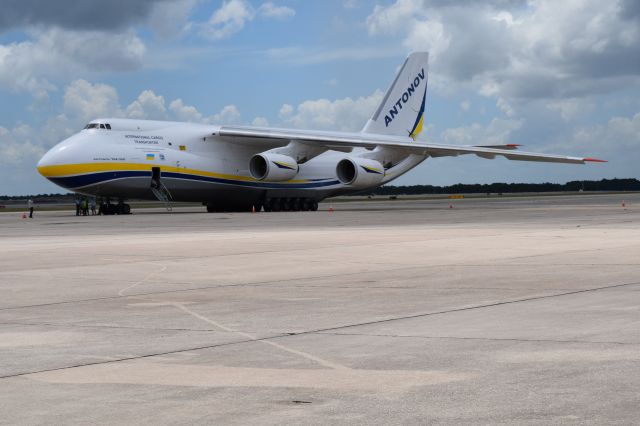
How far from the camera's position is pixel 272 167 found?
42.7 meters

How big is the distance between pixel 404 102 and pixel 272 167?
1317cm

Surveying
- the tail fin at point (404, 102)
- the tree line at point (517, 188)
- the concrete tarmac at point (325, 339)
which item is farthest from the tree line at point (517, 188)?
the concrete tarmac at point (325, 339)

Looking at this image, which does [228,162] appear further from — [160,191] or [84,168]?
[84,168]

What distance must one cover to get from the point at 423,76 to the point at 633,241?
37396 millimetres

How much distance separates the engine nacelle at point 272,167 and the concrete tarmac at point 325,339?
27.7 m

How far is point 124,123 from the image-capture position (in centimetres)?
4109

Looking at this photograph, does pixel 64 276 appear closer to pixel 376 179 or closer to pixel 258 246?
pixel 258 246

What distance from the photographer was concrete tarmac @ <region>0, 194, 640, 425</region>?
4852mm

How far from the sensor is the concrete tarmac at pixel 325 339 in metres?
4.85

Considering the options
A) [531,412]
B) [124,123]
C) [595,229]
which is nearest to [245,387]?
[531,412]

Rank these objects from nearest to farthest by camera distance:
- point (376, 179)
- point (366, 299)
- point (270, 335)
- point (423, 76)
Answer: point (270, 335) < point (366, 299) < point (376, 179) < point (423, 76)

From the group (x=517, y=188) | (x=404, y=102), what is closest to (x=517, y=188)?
(x=517, y=188)

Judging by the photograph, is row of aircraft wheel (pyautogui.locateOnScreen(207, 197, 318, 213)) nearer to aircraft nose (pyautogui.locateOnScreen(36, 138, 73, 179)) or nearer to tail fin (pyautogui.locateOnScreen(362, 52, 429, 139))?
tail fin (pyautogui.locateOnScreen(362, 52, 429, 139))

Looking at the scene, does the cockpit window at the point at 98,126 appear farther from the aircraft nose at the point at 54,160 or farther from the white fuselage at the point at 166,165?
Result: the aircraft nose at the point at 54,160
